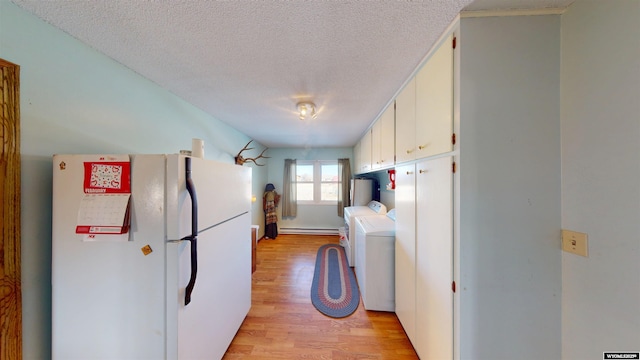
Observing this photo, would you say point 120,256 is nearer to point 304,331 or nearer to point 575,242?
point 304,331

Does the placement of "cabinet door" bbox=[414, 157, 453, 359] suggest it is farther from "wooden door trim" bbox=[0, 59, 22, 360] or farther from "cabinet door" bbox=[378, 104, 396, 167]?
"wooden door trim" bbox=[0, 59, 22, 360]

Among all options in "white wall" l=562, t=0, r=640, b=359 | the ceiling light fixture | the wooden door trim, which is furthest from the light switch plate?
the wooden door trim

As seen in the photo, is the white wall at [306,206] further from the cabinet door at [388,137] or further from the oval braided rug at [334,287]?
the cabinet door at [388,137]

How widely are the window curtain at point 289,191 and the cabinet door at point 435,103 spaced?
3.95 m

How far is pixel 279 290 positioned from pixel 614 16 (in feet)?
10.3

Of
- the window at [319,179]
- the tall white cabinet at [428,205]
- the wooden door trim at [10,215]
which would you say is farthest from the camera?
the window at [319,179]

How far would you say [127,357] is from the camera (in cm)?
104

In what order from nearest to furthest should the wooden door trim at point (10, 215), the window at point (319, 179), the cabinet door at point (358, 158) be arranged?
the wooden door trim at point (10, 215) → the cabinet door at point (358, 158) → the window at point (319, 179)

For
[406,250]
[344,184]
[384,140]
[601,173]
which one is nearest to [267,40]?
[384,140]

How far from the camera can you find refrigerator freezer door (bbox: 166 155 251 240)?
1.04 m

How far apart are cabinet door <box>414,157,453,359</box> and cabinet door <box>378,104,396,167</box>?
62cm

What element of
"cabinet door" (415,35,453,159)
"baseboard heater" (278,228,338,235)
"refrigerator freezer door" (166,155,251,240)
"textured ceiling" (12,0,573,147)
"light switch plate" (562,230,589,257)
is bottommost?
"baseboard heater" (278,228,338,235)

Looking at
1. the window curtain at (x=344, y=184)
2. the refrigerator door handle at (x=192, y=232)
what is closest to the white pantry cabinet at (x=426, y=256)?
the refrigerator door handle at (x=192, y=232)

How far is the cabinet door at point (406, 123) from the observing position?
5.06 feet
